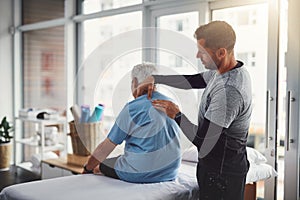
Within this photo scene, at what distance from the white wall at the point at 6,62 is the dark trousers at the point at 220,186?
387 cm

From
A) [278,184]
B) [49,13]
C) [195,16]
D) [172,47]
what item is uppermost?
[49,13]

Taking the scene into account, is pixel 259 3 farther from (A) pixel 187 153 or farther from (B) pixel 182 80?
(A) pixel 187 153

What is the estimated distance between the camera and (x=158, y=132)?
2252 mm

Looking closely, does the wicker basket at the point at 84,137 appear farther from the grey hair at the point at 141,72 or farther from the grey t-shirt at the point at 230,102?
the grey t-shirt at the point at 230,102

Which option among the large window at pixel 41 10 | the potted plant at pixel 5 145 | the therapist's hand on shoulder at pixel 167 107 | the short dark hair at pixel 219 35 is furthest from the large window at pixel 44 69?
the short dark hair at pixel 219 35

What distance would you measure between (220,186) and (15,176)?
3.24 m

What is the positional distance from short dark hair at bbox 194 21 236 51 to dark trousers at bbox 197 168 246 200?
0.65 metres

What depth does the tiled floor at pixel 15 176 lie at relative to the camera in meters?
4.27

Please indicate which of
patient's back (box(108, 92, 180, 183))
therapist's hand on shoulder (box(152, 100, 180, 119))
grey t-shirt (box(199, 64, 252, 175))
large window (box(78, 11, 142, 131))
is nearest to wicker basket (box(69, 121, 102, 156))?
large window (box(78, 11, 142, 131))

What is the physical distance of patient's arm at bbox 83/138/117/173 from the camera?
91.1 inches

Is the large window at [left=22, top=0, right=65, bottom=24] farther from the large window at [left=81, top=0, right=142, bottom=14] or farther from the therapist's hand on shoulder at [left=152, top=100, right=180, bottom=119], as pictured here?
the therapist's hand on shoulder at [left=152, top=100, right=180, bottom=119]

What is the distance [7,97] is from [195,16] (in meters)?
3.03

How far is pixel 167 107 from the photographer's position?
217cm

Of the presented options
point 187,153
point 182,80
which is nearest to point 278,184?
point 187,153
